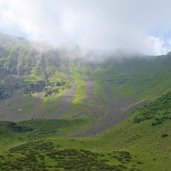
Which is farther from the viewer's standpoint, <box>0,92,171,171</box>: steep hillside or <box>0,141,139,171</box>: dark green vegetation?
<box>0,92,171,171</box>: steep hillside

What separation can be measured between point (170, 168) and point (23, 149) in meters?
69.0

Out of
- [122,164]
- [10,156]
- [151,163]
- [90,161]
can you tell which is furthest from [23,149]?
[151,163]

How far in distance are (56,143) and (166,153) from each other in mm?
56646

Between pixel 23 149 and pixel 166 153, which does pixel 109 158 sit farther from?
pixel 23 149

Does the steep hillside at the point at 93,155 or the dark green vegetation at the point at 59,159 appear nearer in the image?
the dark green vegetation at the point at 59,159

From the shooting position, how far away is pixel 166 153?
166 meters

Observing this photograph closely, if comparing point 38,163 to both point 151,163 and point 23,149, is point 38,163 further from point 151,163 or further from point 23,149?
point 151,163

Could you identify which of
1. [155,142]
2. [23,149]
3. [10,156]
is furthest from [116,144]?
[10,156]

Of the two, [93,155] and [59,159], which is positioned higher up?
[59,159]

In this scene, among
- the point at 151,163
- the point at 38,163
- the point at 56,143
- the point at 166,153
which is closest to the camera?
the point at 38,163

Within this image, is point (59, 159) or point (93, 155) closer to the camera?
point (59, 159)

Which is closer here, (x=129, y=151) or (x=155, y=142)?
(x=129, y=151)

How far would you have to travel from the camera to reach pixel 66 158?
518 feet

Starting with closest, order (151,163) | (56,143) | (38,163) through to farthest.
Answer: (38,163)
(151,163)
(56,143)
